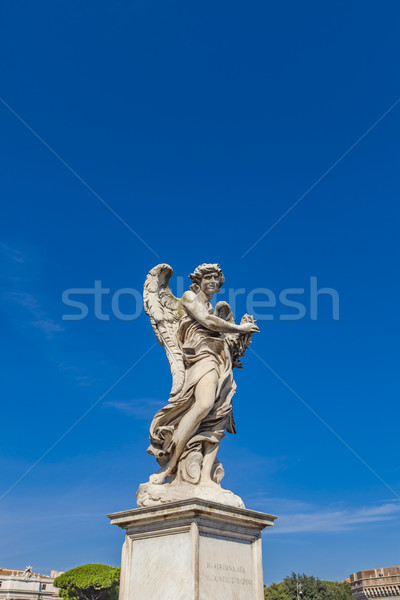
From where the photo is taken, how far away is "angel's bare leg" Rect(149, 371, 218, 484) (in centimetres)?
836

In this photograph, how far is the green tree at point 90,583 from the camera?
58.6 meters

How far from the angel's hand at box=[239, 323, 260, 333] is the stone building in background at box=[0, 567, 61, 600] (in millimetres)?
77855

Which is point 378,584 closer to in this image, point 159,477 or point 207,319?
point 159,477

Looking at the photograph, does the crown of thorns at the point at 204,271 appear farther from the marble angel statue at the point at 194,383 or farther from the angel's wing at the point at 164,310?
the angel's wing at the point at 164,310

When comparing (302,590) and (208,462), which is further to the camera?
(302,590)

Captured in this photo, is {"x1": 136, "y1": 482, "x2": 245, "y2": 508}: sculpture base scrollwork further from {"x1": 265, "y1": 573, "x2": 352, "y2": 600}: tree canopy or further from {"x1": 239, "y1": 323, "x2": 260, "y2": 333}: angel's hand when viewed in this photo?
{"x1": 265, "y1": 573, "x2": 352, "y2": 600}: tree canopy

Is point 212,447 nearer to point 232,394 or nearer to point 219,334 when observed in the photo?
point 232,394

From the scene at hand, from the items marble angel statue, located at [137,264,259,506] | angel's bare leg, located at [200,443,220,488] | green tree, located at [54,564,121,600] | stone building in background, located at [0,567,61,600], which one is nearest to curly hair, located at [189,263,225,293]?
marble angel statue, located at [137,264,259,506]

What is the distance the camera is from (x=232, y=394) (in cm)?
899

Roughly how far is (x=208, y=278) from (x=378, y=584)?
3260 inches

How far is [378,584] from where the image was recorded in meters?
77.4

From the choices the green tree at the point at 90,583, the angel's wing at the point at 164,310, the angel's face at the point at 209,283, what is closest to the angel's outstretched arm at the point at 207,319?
the angel's face at the point at 209,283

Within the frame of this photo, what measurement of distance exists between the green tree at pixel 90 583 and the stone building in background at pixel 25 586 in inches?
643

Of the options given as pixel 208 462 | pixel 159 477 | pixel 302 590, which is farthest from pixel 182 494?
pixel 302 590
